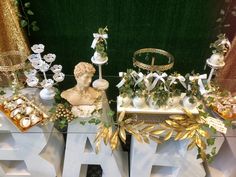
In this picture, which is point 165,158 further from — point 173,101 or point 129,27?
point 129,27

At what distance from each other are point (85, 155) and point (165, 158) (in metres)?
0.43

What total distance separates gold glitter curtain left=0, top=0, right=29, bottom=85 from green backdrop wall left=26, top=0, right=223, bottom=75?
126mm

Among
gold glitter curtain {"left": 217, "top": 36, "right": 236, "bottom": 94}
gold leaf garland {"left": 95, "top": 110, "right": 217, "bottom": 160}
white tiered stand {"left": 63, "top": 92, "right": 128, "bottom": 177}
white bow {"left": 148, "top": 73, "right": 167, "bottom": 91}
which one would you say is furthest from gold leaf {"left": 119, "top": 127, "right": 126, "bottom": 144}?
gold glitter curtain {"left": 217, "top": 36, "right": 236, "bottom": 94}

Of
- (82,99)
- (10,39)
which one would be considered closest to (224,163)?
(82,99)

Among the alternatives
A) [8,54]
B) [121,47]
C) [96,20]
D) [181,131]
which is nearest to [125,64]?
[121,47]

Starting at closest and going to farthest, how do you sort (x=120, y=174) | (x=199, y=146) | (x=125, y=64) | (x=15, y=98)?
(x=199, y=146), (x=15, y=98), (x=120, y=174), (x=125, y=64)

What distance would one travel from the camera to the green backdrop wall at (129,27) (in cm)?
139

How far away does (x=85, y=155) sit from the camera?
1.43 m

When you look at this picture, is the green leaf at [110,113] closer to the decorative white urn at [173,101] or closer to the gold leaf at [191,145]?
the decorative white urn at [173,101]

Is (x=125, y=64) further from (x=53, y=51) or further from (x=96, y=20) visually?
(x=53, y=51)

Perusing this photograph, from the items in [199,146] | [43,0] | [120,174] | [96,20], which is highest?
[43,0]

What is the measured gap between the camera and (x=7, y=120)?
1.34 m

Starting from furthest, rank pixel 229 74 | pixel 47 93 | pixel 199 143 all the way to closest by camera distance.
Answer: pixel 229 74 → pixel 47 93 → pixel 199 143

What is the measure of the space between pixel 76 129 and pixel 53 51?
0.55 metres
